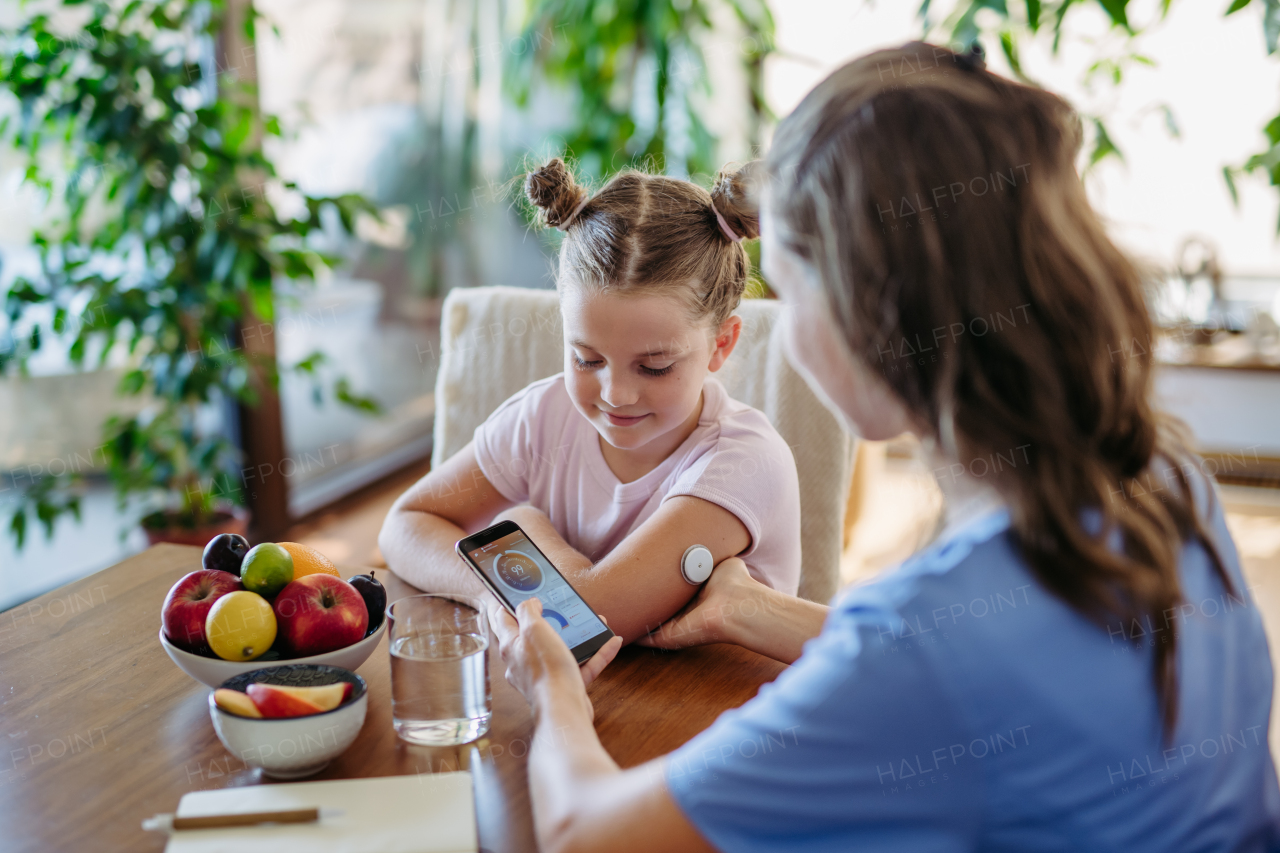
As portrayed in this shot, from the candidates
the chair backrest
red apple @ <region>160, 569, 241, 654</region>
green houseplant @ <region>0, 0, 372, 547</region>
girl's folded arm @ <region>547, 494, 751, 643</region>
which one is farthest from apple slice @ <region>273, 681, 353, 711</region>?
green houseplant @ <region>0, 0, 372, 547</region>

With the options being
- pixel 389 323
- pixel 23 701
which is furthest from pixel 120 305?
pixel 389 323

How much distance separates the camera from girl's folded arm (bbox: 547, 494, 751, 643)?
107cm

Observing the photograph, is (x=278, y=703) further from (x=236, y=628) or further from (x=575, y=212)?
(x=575, y=212)

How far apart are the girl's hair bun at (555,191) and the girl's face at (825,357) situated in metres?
0.50

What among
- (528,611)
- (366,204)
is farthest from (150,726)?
(366,204)

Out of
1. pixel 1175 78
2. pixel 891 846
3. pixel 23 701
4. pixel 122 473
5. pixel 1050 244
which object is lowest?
pixel 122 473

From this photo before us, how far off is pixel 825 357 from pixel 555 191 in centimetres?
59

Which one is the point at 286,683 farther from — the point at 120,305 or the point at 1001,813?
the point at 120,305

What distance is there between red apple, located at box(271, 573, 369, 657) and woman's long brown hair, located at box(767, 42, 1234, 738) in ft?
1.76

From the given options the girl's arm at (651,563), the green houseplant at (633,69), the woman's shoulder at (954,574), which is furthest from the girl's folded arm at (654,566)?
the green houseplant at (633,69)

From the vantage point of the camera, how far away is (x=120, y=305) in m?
1.91

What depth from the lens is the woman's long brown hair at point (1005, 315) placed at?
A: 2.05 feet

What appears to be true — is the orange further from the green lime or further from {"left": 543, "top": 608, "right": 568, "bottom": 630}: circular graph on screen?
{"left": 543, "top": 608, "right": 568, "bottom": 630}: circular graph on screen

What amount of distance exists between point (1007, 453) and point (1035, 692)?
147 mm
